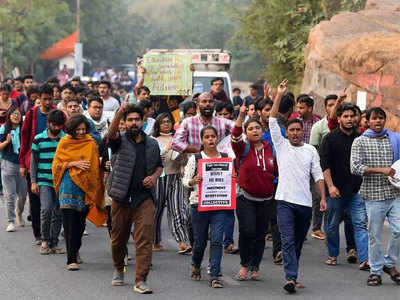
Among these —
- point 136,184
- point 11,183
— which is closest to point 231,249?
point 136,184

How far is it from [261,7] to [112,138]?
1904cm

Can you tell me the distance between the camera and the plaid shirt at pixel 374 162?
9500 mm

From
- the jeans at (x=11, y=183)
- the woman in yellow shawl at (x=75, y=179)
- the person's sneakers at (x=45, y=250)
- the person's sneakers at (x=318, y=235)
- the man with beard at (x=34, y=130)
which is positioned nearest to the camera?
the woman in yellow shawl at (x=75, y=179)

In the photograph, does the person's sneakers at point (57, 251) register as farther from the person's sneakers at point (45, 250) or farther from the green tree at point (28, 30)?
the green tree at point (28, 30)

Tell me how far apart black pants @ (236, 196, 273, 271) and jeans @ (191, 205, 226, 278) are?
0.83 feet

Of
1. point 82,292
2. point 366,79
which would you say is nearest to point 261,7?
point 366,79

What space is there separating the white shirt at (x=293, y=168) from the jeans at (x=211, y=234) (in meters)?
0.62

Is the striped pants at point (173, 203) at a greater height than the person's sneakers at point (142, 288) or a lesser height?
greater

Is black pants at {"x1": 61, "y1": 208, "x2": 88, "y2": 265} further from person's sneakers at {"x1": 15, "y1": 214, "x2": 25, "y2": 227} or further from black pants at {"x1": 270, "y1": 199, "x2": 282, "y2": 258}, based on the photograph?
person's sneakers at {"x1": 15, "y1": 214, "x2": 25, "y2": 227}

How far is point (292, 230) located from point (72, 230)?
2.39m

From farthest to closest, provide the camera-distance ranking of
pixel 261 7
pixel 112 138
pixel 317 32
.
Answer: pixel 261 7
pixel 317 32
pixel 112 138

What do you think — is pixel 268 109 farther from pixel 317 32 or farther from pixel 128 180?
pixel 317 32

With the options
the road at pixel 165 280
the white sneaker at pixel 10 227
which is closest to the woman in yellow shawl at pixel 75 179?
the road at pixel 165 280

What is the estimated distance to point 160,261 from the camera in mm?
10688
